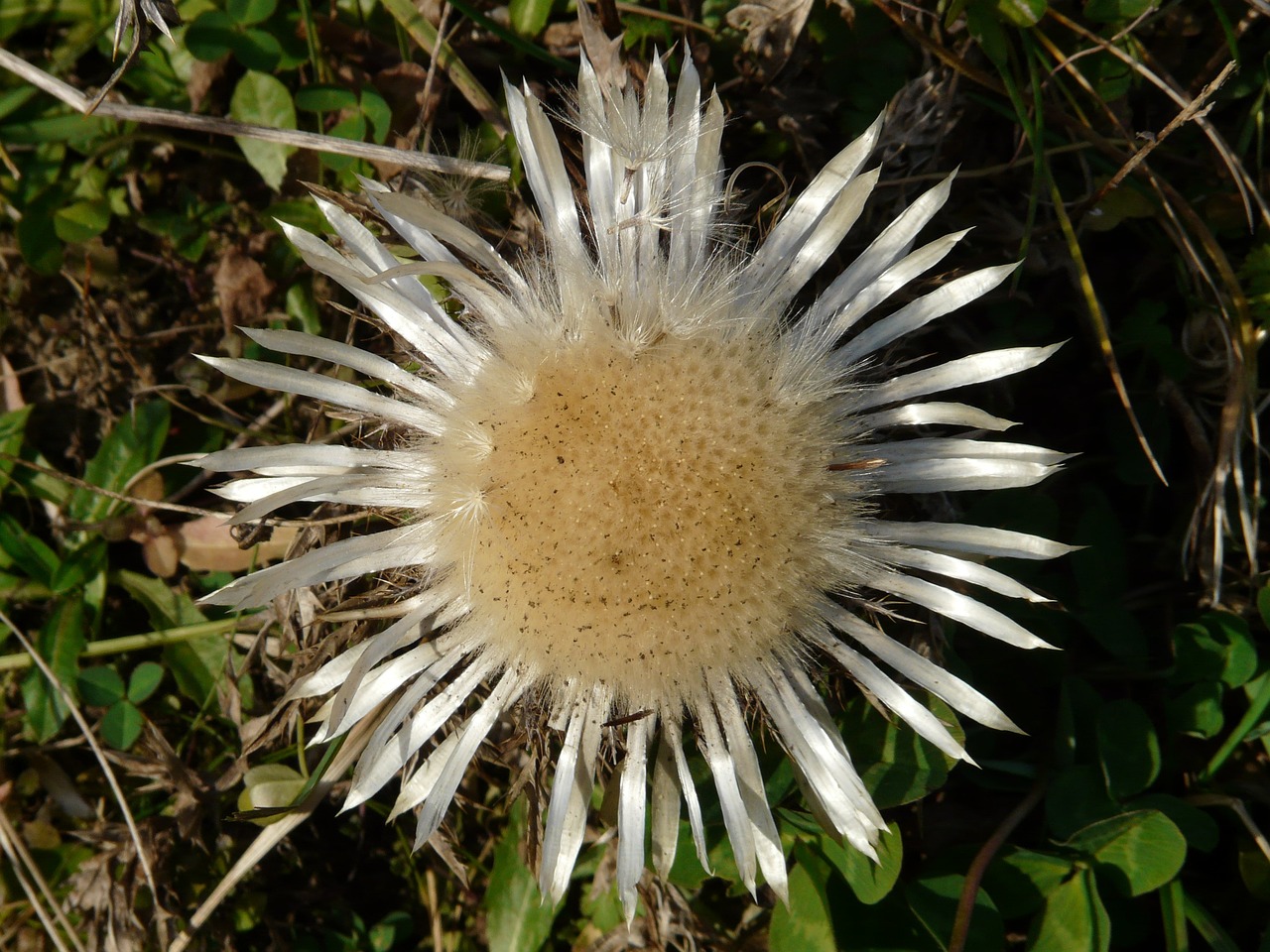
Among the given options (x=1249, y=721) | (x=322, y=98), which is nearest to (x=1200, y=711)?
(x=1249, y=721)

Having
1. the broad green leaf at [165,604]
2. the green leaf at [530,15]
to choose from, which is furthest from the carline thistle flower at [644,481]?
the broad green leaf at [165,604]

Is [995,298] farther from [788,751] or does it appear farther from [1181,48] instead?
[788,751]

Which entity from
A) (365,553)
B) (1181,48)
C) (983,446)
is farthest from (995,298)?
(365,553)

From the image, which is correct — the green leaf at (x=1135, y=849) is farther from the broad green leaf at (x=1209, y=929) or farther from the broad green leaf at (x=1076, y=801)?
the broad green leaf at (x=1209, y=929)

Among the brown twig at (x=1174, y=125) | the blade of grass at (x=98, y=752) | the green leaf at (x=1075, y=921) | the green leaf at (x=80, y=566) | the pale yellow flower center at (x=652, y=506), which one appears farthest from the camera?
the green leaf at (x=80, y=566)

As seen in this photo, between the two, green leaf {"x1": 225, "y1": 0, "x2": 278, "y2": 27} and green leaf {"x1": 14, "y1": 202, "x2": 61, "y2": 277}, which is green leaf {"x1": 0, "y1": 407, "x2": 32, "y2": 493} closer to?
green leaf {"x1": 14, "y1": 202, "x2": 61, "y2": 277}

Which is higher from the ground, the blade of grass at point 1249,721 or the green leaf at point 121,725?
the blade of grass at point 1249,721
